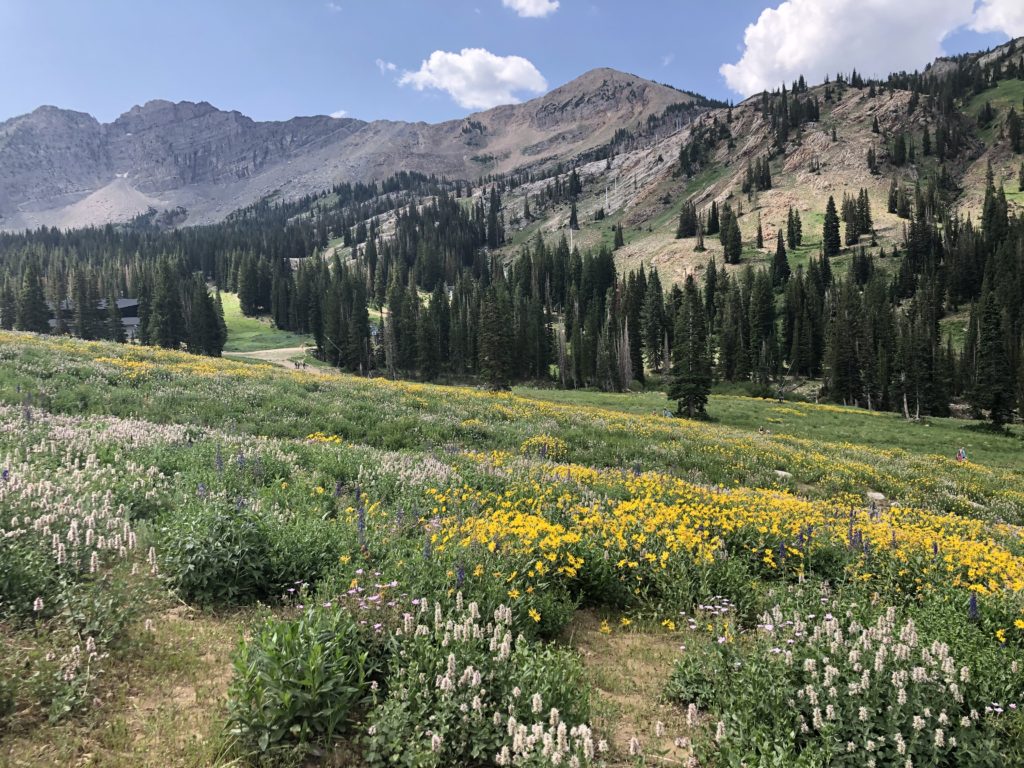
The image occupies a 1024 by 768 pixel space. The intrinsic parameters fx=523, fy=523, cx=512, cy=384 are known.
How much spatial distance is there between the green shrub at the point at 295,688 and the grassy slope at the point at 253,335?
440 ft

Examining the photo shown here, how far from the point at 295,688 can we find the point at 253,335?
152 m

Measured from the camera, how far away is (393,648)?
423 cm

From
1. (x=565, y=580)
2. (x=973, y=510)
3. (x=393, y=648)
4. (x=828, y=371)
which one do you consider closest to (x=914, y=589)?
(x=565, y=580)

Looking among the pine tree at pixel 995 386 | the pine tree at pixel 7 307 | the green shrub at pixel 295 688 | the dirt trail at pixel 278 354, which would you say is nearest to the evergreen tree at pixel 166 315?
the dirt trail at pixel 278 354

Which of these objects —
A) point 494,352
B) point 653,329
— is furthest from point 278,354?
point 653,329

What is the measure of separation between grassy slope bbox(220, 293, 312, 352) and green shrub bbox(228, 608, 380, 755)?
134m

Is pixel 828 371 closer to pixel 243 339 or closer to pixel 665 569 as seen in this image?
pixel 665 569

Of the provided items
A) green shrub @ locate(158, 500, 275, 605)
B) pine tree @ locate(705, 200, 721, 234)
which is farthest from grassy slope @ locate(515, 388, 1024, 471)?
pine tree @ locate(705, 200, 721, 234)

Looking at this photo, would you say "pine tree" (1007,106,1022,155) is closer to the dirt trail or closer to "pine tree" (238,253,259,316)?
the dirt trail

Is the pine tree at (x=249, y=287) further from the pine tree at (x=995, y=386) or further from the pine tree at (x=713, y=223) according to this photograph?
the pine tree at (x=995, y=386)

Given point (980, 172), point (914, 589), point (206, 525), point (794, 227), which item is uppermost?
point (980, 172)

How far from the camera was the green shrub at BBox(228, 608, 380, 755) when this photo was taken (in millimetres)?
3535

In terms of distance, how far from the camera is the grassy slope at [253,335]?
12824 centimetres

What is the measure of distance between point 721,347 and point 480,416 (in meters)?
104
